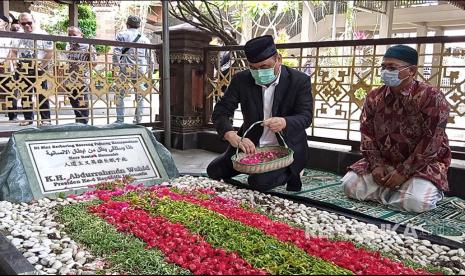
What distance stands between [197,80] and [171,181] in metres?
2.44

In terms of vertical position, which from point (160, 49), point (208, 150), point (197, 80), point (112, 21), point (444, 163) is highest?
point (112, 21)

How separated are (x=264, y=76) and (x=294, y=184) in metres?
1.05

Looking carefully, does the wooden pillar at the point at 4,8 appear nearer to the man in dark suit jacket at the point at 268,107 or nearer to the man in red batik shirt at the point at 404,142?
the man in dark suit jacket at the point at 268,107

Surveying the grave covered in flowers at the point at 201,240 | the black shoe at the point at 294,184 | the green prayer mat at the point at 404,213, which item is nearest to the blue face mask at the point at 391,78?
the green prayer mat at the point at 404,213

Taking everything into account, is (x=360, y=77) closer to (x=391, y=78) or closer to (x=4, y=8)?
(x=391, y=78)

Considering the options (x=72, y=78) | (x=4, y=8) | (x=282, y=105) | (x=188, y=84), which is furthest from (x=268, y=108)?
(x=4, y=8)

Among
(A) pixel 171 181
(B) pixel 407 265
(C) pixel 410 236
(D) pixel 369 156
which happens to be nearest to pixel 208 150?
(A) pixel 171 181

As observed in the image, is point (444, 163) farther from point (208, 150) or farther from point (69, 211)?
point (208, 150)

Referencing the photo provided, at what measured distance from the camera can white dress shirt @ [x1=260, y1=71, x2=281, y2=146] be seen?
4.05 meters

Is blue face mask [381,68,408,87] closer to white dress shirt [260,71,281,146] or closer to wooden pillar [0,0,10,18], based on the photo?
white dress shirt [260,71,281,146]

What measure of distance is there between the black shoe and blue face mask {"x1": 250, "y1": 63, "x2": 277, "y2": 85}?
0.91 metres

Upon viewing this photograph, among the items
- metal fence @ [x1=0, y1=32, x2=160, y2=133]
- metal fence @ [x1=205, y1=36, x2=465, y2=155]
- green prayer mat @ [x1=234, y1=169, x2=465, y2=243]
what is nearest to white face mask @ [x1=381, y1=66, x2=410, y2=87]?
metal fence @ [x1=205, y1=36, x2=465, y2=155]

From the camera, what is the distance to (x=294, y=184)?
4.12m

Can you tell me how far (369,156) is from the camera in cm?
389
